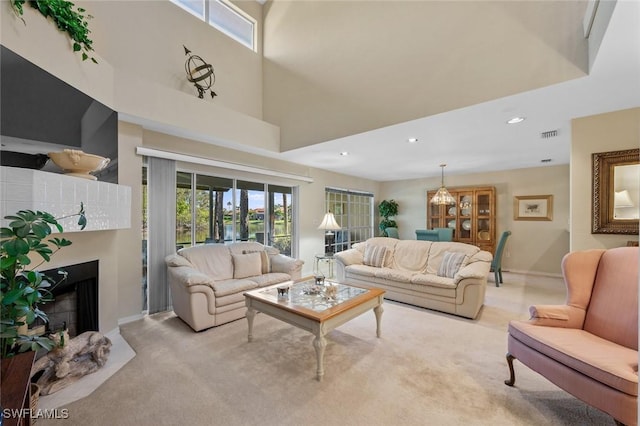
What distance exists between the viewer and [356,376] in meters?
2.10

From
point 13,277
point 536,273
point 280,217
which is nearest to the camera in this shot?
point 13,277

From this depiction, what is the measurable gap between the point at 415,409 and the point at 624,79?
320 cm

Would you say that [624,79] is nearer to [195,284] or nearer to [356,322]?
[356,322]

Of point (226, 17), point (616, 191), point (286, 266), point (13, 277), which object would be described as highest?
point (226, 17)

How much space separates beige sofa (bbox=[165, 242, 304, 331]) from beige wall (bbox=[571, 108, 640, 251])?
3.56 metres

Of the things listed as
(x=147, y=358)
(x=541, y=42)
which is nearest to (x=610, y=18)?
(x=541, y=42)

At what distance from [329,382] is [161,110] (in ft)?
11.5

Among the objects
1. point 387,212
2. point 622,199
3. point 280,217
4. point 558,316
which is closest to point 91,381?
point 280,217

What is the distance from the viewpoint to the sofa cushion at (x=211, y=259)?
3502 millimetres

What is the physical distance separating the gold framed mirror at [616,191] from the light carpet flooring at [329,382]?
1579 millimetres

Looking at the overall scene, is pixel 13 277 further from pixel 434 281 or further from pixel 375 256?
pixel 375 256

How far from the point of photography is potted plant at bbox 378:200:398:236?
761 cm

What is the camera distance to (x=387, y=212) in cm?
758

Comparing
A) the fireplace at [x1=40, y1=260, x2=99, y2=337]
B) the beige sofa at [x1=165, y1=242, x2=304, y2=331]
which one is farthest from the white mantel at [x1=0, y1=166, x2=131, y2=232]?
the beige sofa at [x1=165, y1=242, x2=304, y2=331]
